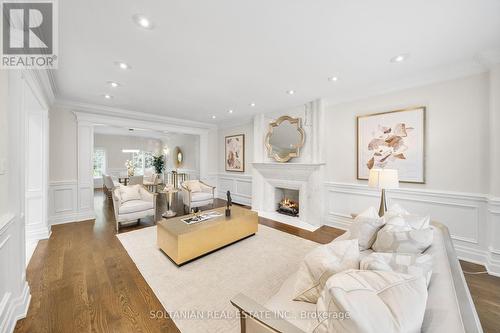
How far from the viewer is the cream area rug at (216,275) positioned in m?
1.67

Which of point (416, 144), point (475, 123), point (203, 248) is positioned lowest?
point (203, 248)

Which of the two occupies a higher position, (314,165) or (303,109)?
(303,109)

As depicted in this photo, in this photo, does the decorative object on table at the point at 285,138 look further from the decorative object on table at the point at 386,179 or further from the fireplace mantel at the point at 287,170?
the decorative object on table at the point at 386,179

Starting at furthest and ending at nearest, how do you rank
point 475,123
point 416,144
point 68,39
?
1. point 416,144
2. point 475,123
3. point 68,39

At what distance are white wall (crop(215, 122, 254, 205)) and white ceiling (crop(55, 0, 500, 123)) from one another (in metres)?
2.41

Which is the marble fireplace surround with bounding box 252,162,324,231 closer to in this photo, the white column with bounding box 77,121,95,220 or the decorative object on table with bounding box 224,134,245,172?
the decorative object on table with bounding box 224,134,245,172

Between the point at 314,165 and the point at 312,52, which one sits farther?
the point at 314,165

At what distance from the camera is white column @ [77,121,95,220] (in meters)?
4.11

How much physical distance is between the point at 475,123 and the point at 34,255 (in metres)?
6.31

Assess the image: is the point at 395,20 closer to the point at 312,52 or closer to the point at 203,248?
the point at 312,52

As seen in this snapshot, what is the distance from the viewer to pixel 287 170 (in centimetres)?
438

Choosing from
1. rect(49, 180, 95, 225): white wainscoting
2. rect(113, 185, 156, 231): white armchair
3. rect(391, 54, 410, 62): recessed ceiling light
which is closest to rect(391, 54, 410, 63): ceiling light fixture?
rect(391, 54, 410, 62): recessed ceiling light

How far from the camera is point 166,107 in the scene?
14.4ft

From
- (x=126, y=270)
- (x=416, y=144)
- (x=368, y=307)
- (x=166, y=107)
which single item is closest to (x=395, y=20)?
(x=416, y=144)
